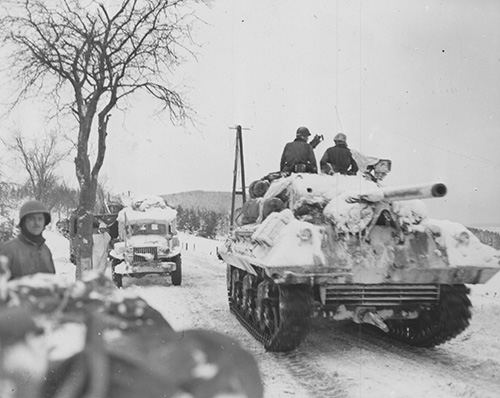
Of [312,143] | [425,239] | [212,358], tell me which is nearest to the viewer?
[212,358]

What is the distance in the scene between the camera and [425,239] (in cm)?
686

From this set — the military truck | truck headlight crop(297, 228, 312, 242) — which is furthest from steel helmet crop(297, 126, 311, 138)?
the military truck

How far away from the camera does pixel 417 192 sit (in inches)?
224

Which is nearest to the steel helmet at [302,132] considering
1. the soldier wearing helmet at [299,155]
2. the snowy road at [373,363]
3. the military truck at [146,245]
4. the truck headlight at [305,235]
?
the soldier wearing helmet at [299,155]

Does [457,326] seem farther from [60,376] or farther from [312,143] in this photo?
[60,376]

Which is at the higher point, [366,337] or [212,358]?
[212,358]

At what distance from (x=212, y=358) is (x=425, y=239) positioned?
584 centimetres

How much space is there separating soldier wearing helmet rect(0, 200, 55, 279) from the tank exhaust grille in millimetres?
3887

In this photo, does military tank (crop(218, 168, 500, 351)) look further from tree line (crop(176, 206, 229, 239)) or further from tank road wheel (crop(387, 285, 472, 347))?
tree line (crop(176, 206, 229, 239))

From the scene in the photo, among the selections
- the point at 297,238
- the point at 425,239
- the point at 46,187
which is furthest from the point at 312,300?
the point at 46,187

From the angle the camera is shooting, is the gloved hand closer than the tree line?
Yes

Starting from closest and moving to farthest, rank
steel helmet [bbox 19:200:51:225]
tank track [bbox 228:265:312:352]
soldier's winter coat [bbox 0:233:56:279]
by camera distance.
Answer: soldier's winter coat [bbox 0:233:56:279], steel helmet [bbox 19:200:51:225], tank track [bbox 228:265:312:352]

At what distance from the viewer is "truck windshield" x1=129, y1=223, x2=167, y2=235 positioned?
14368 millimetres

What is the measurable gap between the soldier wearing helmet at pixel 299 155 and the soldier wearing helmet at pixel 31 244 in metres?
6.52
